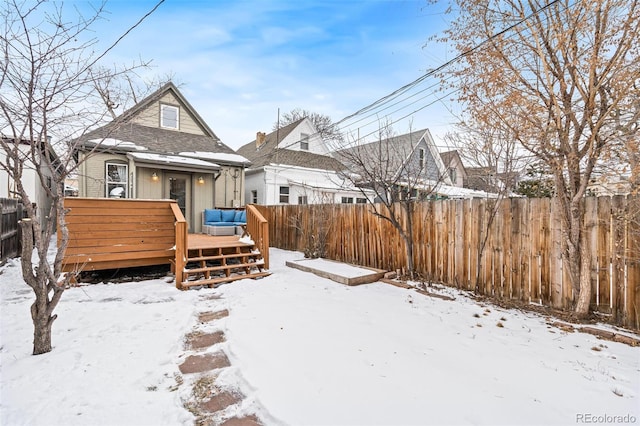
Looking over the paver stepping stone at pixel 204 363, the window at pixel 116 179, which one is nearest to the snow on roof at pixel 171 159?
the window at pixel 116 179

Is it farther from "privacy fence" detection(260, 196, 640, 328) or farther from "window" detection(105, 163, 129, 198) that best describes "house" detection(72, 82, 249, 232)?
"privacy fence" detection(260, 196, 640, 328)

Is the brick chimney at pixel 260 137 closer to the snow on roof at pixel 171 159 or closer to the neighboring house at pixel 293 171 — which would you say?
the neighboring house at pixel 293 171

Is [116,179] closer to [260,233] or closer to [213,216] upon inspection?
[213,216]

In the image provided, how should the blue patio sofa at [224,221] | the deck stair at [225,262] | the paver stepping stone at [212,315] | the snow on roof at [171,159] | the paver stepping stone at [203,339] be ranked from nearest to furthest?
1. the paver stepping stone at [203,339]
2. the paver stepping stone at [212,315]
3. the deck stair at [225,262]
4. the snow on roof at [171,159]
5. the blue patio sofa at [224,221]

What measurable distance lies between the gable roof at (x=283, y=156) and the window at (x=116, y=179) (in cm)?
546

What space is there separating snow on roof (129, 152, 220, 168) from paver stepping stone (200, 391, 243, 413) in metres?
8.47

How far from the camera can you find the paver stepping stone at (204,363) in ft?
8.36

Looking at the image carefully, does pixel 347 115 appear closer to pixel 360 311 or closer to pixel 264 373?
pixel 360 311

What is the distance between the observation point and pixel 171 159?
9.59 meters

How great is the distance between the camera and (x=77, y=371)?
243 centimetres

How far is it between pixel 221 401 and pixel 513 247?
438 centimetres

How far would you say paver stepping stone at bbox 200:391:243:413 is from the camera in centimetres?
204

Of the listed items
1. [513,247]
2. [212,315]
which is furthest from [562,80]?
[212,315]

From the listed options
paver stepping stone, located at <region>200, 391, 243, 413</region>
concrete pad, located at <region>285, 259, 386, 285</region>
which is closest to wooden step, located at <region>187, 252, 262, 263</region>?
concrete pad, located at <region>285, 259, 386, 285</region>
